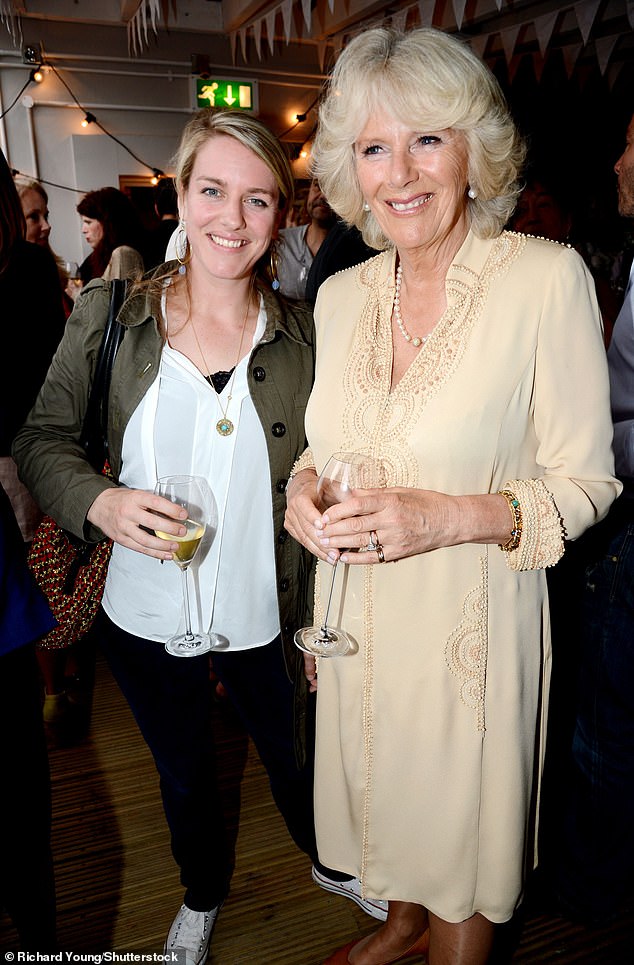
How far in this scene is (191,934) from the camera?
1943 mm

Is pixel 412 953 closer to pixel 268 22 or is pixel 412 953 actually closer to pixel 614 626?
pixel 614 626

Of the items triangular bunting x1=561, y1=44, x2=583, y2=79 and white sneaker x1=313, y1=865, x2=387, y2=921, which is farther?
triangular bunting x1=561, y1=44, x2=583, y2=79

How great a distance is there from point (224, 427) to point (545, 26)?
559cm

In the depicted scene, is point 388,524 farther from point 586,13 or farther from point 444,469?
point 586,13

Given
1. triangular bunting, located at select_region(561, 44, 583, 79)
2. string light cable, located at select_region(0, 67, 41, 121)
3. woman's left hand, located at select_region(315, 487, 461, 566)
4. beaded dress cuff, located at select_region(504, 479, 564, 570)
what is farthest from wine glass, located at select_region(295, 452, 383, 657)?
string light cable, located at select_region(0, 67, 41, 121)

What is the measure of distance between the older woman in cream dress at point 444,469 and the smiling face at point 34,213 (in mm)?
3295

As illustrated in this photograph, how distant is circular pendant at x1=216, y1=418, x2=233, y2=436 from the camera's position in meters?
1.63

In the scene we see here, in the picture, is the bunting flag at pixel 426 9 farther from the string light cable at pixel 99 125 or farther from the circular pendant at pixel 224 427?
the circular pendant at pixel 224 427

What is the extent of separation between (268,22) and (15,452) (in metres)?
6.99

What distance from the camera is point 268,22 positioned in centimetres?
704

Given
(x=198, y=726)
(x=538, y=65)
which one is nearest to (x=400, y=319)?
(x=198, y=726)

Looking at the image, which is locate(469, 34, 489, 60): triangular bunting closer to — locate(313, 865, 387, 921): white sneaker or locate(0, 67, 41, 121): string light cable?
locate(0, 67, 41, 121): string light cable

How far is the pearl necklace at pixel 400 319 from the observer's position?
147cm

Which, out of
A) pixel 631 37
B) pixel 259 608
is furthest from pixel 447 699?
pixel 631 37
